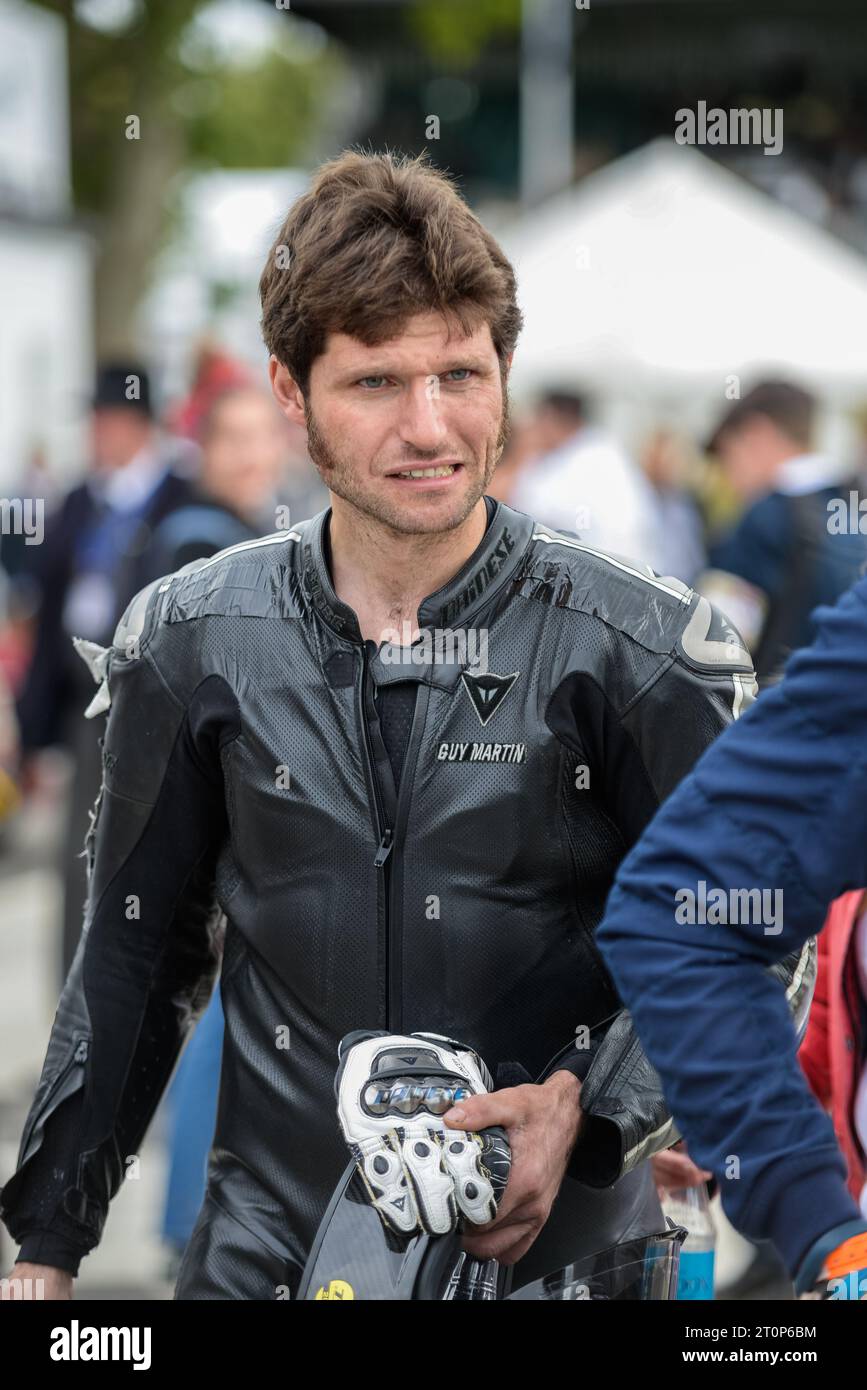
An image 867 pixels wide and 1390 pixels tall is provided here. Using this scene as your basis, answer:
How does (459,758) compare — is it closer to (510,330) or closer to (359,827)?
(359,827)

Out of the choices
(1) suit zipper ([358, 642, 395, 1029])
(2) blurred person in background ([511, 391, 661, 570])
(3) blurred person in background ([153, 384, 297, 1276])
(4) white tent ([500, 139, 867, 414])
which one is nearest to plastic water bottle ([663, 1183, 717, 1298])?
(1) suit zipper ([358, 642, 395, 1029])

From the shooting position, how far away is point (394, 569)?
2.47 metres

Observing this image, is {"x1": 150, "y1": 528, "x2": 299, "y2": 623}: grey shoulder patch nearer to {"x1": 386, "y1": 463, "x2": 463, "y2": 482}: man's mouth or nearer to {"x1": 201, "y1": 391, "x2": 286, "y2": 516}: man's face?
{"x1": 386, "y1": 463, "x2": 463, "y2": 482}: man's mouth

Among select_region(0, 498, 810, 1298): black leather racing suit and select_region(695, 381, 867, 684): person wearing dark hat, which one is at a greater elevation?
select_region(695, 381, 867, 684): person wearing dark hat

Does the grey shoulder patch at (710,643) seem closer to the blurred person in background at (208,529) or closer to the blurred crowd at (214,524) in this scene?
the blurred crowd at (214,524)

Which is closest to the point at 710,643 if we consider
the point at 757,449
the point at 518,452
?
the point at 757,449

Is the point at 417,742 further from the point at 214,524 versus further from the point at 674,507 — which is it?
the point at 674,507

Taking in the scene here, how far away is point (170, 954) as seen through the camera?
2.65 metres

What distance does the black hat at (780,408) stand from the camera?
690 centimetres

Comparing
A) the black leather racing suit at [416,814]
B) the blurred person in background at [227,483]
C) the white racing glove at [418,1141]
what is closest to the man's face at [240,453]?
the blurred person in background at [227,483]

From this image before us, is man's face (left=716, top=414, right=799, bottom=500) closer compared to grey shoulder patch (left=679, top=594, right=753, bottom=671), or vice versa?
grey shoulder patch (left=679, top=594, right=753, bottom=671)

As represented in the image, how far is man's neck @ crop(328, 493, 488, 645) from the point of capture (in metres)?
2.44

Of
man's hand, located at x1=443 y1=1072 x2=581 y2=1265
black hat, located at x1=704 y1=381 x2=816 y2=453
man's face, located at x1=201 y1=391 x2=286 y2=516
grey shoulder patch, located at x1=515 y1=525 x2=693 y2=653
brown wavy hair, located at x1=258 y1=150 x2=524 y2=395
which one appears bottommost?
man's hand, located at x1=443 y1=1072 x2=581 y2=1265

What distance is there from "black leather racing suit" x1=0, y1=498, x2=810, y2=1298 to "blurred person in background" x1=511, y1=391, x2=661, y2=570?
489 cm
